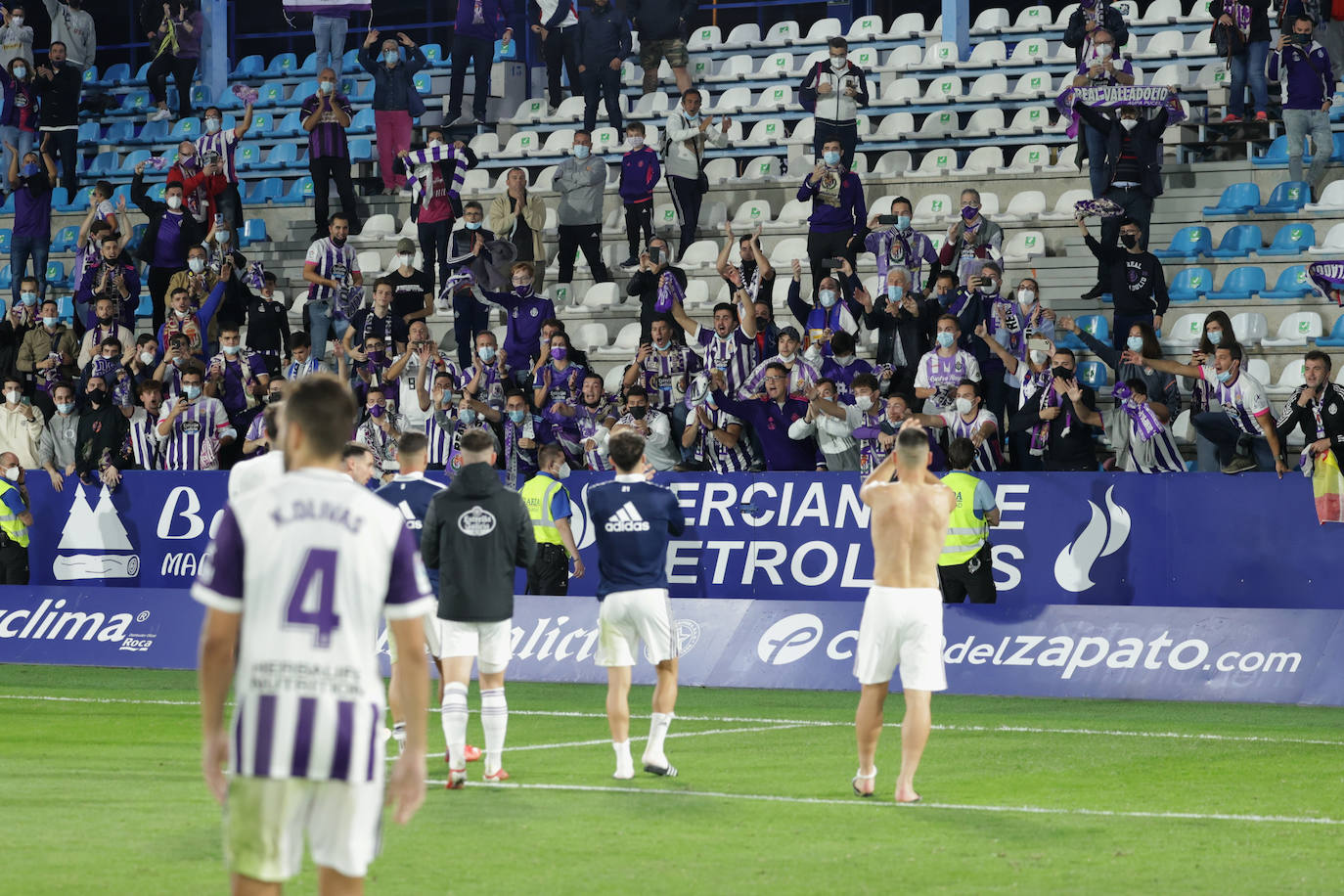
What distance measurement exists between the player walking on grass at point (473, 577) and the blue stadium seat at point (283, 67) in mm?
22753

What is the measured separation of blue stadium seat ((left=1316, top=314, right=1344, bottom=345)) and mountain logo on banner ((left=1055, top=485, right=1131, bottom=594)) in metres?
3.84

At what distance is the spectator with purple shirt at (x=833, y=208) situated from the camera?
2298 centimetres

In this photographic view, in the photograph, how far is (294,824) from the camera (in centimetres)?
551

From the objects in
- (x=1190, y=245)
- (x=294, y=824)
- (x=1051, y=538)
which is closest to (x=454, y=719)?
(x=294, y=824)

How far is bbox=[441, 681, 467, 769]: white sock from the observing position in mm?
11742

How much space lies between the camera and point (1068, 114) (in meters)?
24.9

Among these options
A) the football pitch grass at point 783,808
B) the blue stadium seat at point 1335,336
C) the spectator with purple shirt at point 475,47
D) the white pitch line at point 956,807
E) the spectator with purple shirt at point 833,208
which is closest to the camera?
the football pitch grass at point 783,808

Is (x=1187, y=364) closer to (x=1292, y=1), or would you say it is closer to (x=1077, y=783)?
(x=1292, y=1)

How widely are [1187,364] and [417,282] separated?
32.4ft

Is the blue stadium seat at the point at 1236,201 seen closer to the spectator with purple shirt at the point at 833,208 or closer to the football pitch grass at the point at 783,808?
the spectator with purple shirt at the point at 833,208

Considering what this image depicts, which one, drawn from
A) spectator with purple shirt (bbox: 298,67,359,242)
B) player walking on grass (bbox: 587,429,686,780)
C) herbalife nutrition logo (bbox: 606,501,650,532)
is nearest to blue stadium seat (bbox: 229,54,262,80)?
spectator with purple shirt (bbox: 298,67,359,242)

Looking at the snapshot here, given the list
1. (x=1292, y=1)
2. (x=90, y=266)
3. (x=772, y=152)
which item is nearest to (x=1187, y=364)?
(x=1292, y=1)

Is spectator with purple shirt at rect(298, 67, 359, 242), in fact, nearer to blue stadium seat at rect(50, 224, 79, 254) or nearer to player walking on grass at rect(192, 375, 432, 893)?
blue stadium seat at rect(50, 224, 79, 254)

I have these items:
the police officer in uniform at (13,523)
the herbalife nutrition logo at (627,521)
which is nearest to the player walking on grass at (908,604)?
the herbalife nutrition logo at (627,521)
